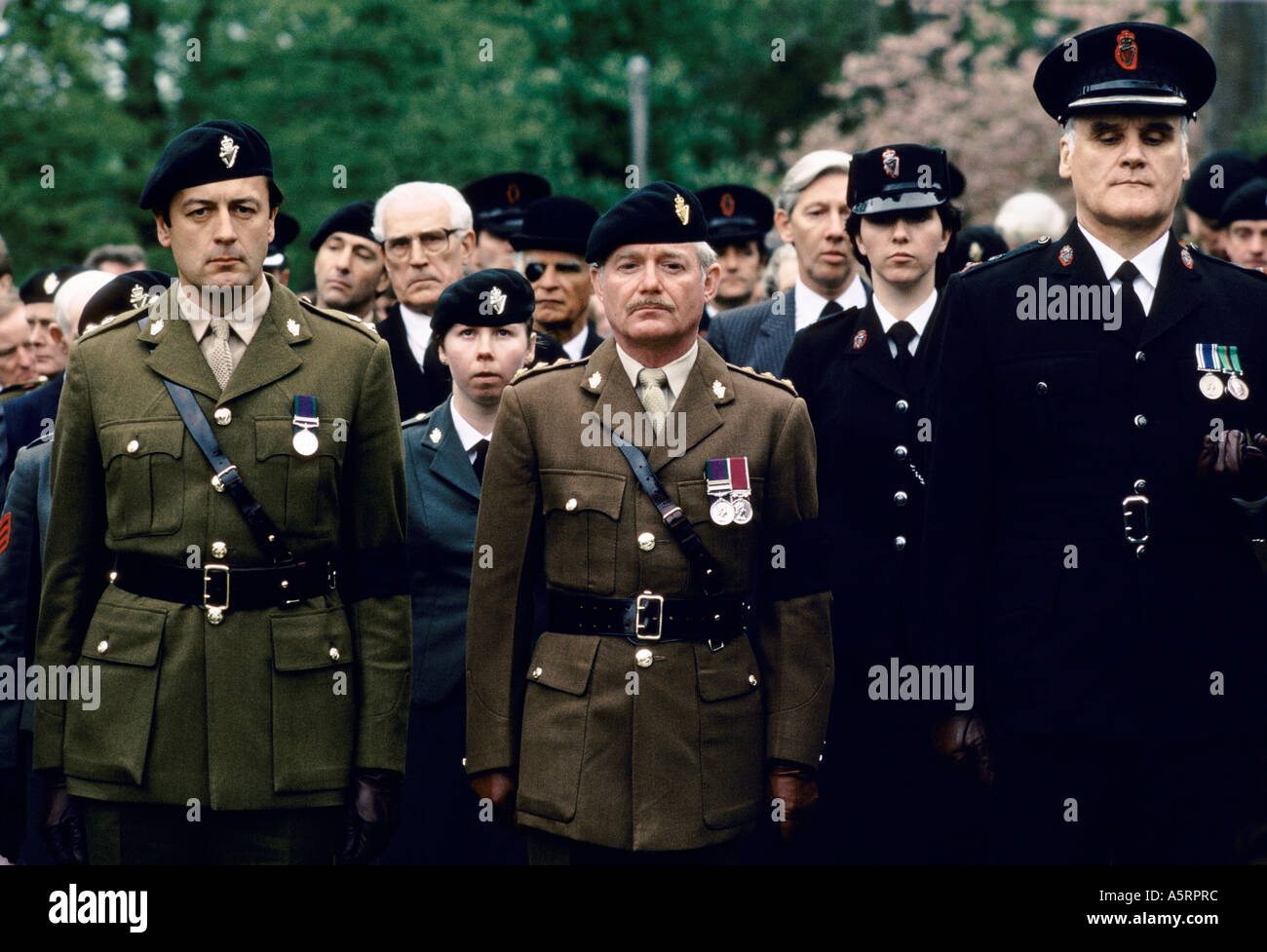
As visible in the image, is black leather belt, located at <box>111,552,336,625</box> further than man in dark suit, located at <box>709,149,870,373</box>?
No

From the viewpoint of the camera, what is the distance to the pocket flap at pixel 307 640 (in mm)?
4523

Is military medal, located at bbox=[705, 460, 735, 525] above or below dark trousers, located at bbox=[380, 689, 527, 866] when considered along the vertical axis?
above

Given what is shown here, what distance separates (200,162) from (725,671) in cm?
189

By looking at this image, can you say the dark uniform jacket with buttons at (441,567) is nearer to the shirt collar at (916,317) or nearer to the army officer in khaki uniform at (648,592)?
the army officer in khaki uniform at (648,592)

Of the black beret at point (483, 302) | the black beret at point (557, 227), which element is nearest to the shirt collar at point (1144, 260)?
the black beret at point (483, 302)

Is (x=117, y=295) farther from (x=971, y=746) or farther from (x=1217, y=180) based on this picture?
(x=1217, y=180)

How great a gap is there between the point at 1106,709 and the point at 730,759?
951mm

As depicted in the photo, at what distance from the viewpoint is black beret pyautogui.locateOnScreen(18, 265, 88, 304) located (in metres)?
8.80

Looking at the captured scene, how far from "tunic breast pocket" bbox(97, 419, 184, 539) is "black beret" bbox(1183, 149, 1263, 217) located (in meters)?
5.83

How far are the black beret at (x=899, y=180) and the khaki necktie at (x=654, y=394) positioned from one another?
173 cm

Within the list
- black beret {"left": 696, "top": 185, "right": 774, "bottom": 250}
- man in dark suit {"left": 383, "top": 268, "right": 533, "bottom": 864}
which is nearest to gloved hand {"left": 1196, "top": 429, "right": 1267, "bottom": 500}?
man in dark suit {"left": 383, "top": 268, "right": 533, "bottom": 864}

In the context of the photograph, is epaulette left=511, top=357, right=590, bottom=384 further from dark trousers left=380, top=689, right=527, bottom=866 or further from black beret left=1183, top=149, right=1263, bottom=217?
black beret left=1183, top=149, right=1263, bottom=217
